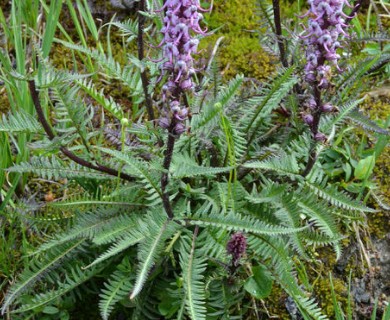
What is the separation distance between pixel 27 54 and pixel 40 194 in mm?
993

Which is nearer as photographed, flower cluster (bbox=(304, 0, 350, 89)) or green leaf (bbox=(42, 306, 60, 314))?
flower cluster (bbox=(304, 0, 350, 89))

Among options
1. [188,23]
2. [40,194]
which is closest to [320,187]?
[188,23]

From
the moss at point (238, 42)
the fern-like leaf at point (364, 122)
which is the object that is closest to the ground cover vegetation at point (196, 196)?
the fern-like leaf at point (364, 122)

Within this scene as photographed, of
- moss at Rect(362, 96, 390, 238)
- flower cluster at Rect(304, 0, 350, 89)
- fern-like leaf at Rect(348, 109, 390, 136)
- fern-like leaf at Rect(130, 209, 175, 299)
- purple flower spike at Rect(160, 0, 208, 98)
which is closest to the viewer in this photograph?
purple flower spike at Rect(160, 0, 208, 98)

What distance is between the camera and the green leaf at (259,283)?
9.22 ft

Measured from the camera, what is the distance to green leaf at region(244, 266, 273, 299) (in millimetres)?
2811

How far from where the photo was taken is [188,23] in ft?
7.33

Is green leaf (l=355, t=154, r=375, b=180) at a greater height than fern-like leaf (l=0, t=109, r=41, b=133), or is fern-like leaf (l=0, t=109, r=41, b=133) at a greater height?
fern-like leaf (l=0, t=109, r=41, b=133)

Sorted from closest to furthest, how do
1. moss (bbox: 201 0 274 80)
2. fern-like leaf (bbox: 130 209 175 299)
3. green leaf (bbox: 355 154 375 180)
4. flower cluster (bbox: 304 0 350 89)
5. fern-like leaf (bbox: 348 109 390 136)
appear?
1. flower cluster (bbox: 304 0 350 89)
2. fern-like leaf (bbox: 130 209 175 299)
3. fern-like leaf (bbox: 348 109 390 136)
4. green leaf (bbox: 355 154 375 180)
5. moss (bbox: 201 0 274 80)

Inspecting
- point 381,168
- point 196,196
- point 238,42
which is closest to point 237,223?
point 196,196

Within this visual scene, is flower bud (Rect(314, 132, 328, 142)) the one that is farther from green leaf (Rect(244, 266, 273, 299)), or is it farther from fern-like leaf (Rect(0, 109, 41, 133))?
fern-like leaf (Rect(0, 109, 41, 133))

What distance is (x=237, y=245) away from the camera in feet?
8.59

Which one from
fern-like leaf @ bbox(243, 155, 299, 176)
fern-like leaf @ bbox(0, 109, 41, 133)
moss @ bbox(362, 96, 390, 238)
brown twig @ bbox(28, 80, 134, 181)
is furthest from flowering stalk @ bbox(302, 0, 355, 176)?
fern-like leaf @ bbox(0, 109, 41, 133)

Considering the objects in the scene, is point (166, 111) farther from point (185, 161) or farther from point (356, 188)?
point (356, 188)
